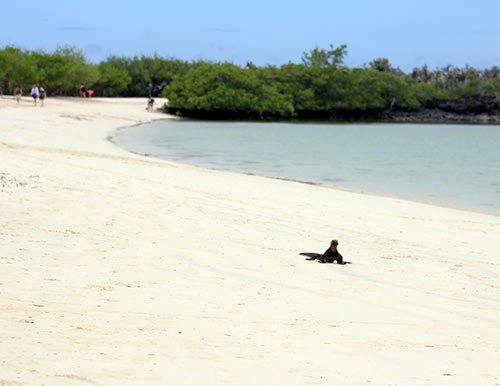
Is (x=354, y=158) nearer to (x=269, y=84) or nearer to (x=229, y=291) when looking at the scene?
(x=229, y=291)

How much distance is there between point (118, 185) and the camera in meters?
13.7

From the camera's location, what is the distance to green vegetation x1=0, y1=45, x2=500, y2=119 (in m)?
61.5

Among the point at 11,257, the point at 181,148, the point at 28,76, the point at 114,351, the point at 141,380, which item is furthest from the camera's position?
the point at 28,76

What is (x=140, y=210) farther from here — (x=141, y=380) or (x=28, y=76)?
(x=28, y=76)

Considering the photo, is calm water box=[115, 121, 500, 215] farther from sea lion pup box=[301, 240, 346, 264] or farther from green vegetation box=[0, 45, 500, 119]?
green vegetation box=[0, 45, 500, 119]

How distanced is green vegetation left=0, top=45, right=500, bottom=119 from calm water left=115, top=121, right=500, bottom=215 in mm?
15272

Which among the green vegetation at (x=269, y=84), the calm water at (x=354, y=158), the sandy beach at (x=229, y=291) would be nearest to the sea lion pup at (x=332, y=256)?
the sandy beach at (x=229, y=291)

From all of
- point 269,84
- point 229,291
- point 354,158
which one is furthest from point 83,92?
point 229,291

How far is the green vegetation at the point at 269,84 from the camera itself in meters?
61.5

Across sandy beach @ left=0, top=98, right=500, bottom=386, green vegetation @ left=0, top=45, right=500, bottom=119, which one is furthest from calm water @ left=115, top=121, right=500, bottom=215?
green vegetation @ left=0, top=45, right=500, bottom=119

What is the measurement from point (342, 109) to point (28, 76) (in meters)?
25.9

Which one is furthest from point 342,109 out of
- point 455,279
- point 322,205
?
point 455,279

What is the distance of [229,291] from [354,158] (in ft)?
79.4

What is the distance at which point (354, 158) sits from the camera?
30797mm
